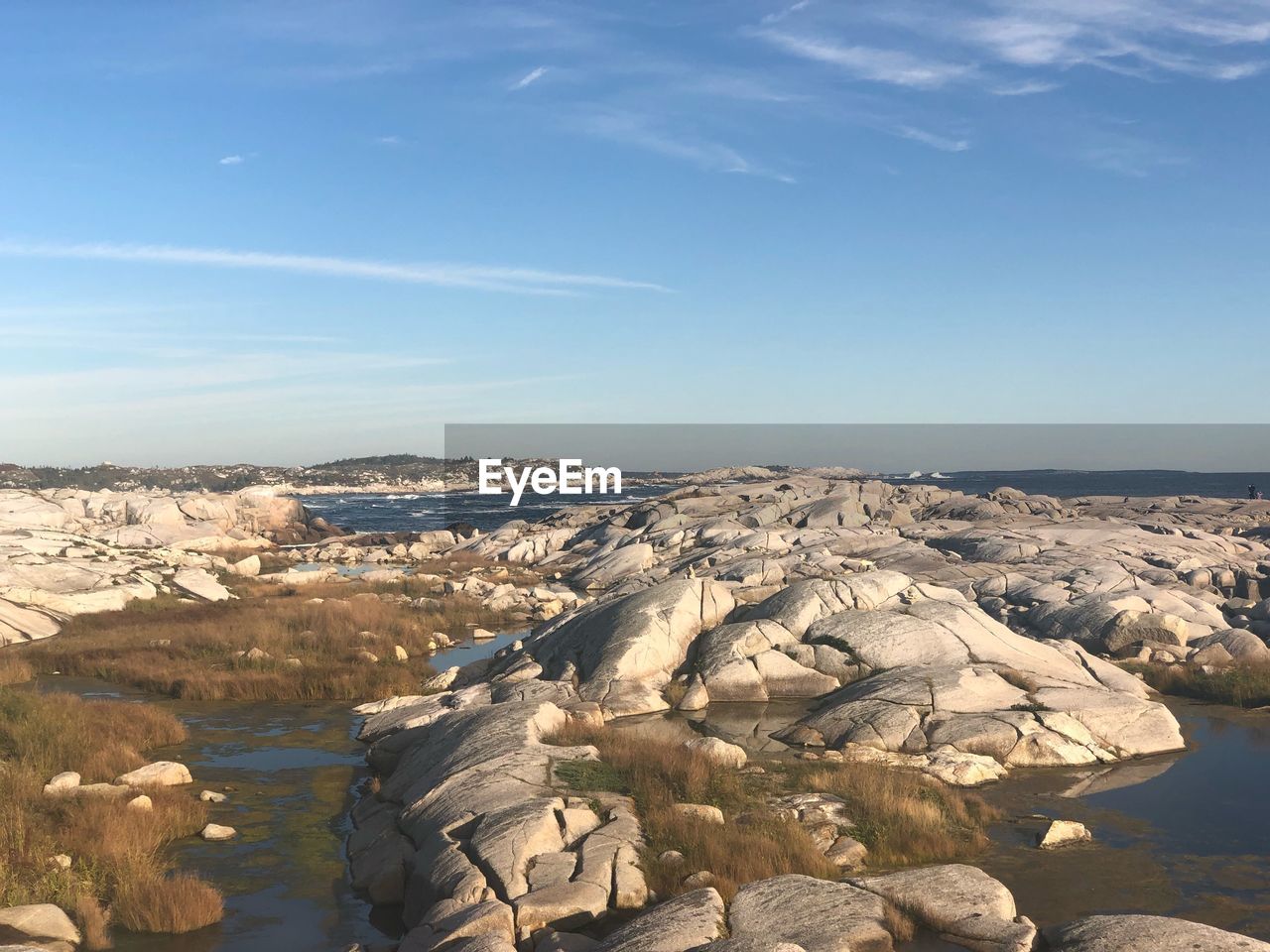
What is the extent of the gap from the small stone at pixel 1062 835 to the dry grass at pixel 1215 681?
12109mm

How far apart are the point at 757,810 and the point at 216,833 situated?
842cm

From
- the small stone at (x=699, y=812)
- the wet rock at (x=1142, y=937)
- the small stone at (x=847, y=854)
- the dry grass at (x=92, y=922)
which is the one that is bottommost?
the dry grass at (x=92, y=922)

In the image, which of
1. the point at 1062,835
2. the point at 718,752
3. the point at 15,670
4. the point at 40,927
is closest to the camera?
the point at 40,927

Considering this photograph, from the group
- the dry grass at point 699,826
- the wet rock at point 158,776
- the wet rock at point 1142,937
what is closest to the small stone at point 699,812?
the dry grass at point 699,826

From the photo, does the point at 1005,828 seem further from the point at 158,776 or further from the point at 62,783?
the point at 62,783

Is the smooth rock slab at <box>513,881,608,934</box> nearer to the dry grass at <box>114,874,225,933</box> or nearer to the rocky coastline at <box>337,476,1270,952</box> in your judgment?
the rocky coastline at <box>337,476,1270,952</box>

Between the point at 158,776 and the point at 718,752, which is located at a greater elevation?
the point at 718,752

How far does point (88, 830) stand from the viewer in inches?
549

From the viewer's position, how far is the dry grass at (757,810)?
12281 millimetres

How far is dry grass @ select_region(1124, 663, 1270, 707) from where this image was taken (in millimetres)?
23984

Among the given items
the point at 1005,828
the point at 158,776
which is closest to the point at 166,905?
the point at 158,776

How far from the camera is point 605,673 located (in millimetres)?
23672

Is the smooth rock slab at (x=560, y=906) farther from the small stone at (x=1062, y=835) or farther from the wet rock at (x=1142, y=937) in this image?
the small stone at (x=1062, y=835)

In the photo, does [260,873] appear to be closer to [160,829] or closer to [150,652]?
[160,829]
